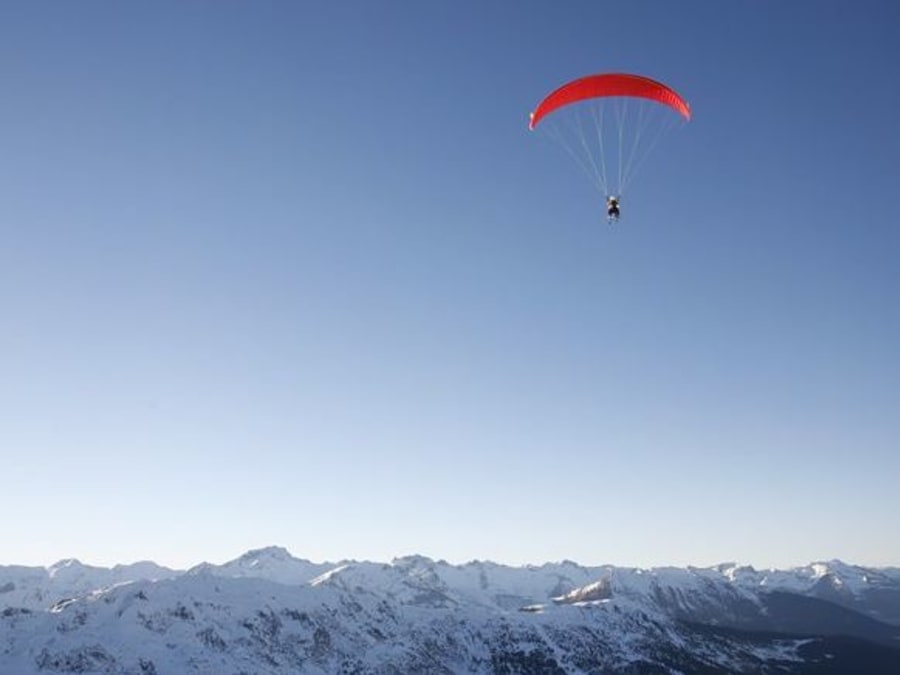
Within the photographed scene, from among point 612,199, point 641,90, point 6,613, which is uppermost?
point 641,90

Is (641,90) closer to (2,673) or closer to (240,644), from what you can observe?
(2,673)

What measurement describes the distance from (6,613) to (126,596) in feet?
88.9

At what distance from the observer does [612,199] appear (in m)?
78.2

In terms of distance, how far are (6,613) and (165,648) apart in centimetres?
3885

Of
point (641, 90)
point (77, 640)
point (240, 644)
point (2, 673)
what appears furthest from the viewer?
point (240, 644)

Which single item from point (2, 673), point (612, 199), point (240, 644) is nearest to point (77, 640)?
point (2, 673)

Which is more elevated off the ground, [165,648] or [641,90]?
[641,90]

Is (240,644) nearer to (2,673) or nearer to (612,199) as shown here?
(2,673)

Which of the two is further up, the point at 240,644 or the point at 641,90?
the point at 641,90

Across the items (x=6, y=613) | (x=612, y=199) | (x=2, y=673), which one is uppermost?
(x=612, y=199)

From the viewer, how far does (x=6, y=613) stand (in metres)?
182

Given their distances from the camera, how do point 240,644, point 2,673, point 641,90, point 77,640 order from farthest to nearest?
point 240,644 → point 77,640 → point 2,673 → point 641,90

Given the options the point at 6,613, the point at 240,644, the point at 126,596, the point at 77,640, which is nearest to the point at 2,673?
the point at 77,640

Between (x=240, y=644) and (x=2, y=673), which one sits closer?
(x=2, y=673)
